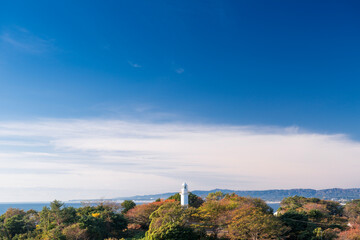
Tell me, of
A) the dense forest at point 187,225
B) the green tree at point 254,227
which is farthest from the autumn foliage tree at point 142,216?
the green tree at point 254,227

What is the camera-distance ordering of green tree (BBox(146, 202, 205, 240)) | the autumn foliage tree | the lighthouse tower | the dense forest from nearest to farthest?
green tree (BBox(146, 202, 205, 240))
the dense forest
the autumn foliage tree
the lighthouse tower

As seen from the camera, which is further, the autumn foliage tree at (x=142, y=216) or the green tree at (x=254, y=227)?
the autumn foliage tree at (x=142, y=216)

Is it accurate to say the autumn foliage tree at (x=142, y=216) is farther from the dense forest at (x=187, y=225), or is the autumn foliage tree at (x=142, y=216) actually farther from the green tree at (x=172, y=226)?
the green tree at (x=172, y=226)

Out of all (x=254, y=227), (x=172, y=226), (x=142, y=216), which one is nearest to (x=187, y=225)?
(x=172, y=226)

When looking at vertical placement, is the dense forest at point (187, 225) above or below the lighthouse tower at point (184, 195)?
below

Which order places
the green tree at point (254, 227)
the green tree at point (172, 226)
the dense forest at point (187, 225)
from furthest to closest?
the dense forest at point (187, 225)
the green tree at point (254, 227)
the green tree at point (172, 226)

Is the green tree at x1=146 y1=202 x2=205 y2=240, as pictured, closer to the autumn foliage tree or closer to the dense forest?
the dense forest

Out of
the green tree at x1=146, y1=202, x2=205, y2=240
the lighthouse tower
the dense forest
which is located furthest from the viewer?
the lighthouse tower

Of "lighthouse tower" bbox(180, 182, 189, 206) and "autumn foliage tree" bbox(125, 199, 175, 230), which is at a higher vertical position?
"lighthouse tower" bbox(180, 182, 189, 206)

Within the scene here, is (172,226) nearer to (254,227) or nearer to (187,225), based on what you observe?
(187,225)

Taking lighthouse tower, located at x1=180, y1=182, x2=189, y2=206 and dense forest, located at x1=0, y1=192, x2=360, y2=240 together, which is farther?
lighthouse tower, located at x1=180, y1=182, x2=189, y2=206

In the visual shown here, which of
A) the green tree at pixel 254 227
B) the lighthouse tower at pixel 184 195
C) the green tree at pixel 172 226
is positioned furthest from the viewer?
the lighthouse tower at pixel 184 195

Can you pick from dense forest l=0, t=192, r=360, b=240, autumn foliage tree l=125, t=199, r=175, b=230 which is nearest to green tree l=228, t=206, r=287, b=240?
dense forest l=0, t=192, r=360, b=240

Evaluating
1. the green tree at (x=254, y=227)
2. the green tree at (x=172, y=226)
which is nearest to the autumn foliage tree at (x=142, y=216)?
the green tree at (x=172, y=226)
